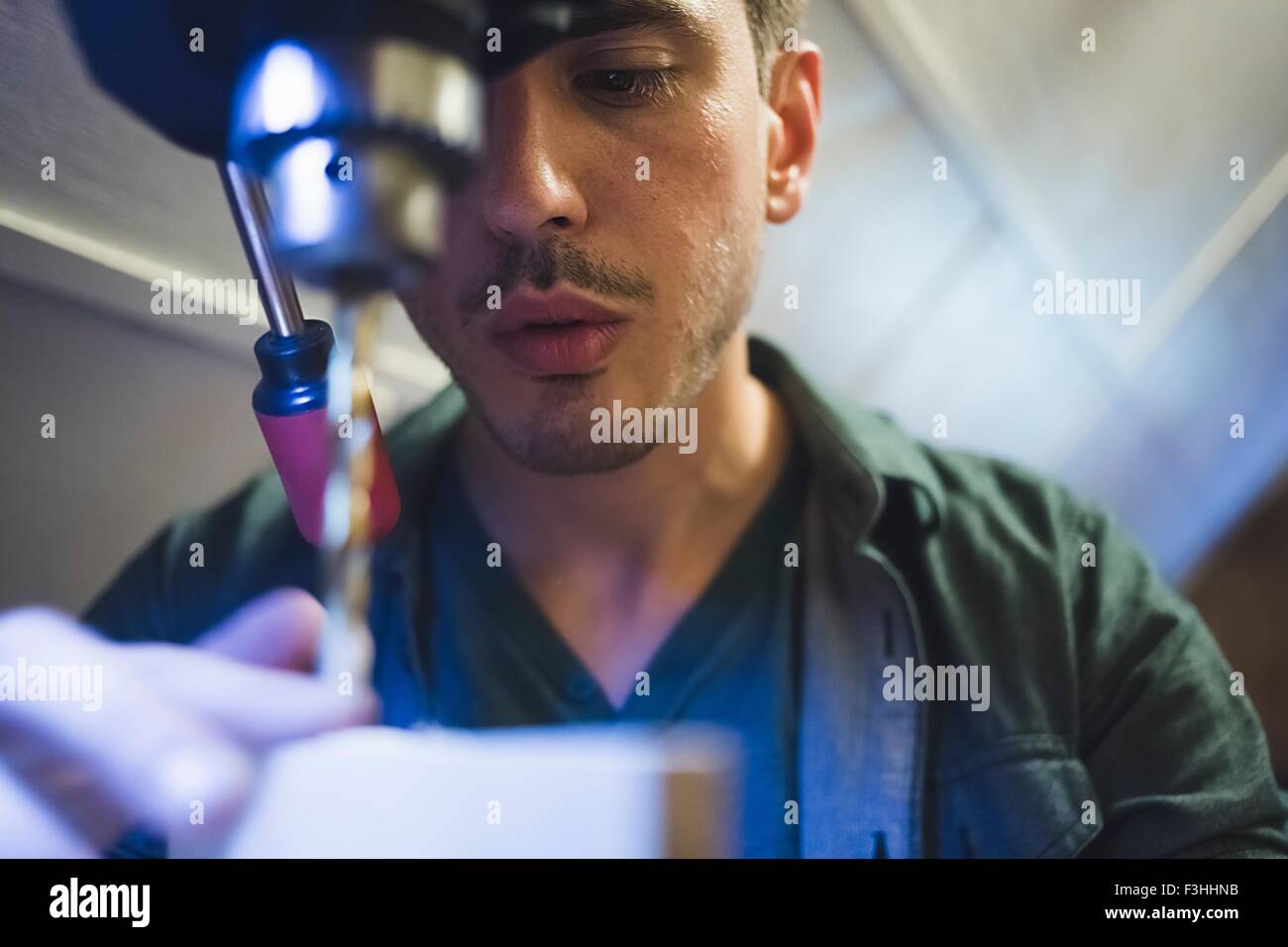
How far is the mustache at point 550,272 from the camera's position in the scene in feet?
1.61

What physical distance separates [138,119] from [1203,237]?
1.87 ft

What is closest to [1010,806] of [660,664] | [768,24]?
[660,664]

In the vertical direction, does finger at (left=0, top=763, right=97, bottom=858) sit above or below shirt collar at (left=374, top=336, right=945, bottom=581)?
below

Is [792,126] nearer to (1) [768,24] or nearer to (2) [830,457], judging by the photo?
(1) [768,24]

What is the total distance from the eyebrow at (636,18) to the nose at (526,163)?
0.12 feet

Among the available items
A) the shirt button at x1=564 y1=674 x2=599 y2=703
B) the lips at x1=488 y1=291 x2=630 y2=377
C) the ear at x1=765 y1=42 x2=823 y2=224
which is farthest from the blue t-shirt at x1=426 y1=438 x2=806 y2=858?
the ear at x1=765 y1=42 x2=823 y2=224

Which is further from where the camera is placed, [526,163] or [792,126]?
[792,126]

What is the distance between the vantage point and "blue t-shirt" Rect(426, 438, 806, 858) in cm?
53

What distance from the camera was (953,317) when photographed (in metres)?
0.58

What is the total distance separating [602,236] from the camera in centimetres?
50

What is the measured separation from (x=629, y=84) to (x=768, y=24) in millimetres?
112

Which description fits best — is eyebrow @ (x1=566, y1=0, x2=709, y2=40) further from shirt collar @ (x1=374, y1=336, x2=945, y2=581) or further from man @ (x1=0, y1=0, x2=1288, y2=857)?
shirt collar @ (x1=374, y1=336, x2=945, y2=581)

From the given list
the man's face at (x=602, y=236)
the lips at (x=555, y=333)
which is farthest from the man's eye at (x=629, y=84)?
the lips at (x=555, y=333)
